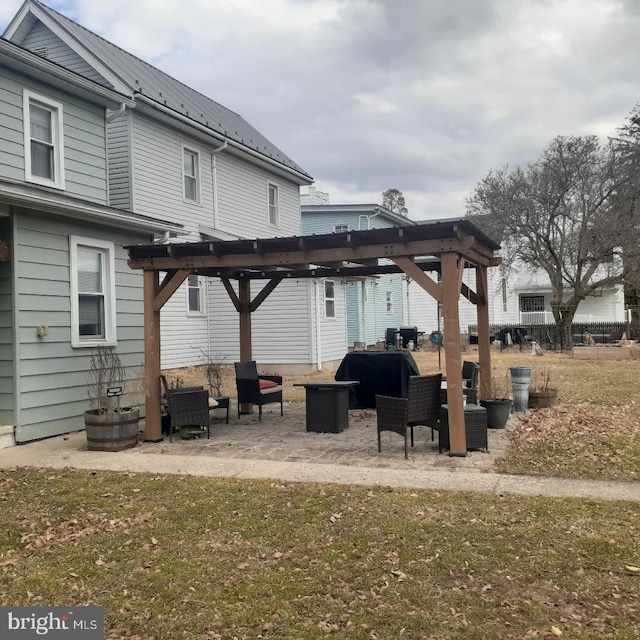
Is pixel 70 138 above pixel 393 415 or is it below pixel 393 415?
above

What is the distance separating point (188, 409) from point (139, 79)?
33.7ft

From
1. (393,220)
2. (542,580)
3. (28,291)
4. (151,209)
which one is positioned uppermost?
(393,220)

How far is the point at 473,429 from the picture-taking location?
7.05 m

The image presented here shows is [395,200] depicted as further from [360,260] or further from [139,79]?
[360,260]

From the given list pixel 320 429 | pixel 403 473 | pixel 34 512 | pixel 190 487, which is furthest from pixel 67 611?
pixel 320 429

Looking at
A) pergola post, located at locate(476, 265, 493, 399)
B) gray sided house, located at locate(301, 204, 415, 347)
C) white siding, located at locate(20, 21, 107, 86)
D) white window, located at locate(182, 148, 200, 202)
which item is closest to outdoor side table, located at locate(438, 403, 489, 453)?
pergola post, located at locate(476, 265, 493, 399)

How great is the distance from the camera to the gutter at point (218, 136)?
45.1 ft

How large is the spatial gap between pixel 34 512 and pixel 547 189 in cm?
2475

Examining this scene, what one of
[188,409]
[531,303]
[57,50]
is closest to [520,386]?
[188,409]

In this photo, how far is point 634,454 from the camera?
6.70 meters

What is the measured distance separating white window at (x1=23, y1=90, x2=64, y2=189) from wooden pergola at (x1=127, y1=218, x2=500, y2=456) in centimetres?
199

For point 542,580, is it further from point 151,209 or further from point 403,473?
point 151,209

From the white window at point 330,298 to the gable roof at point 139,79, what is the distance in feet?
12.6

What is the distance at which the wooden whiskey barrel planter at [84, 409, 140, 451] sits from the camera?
7.46 meters
